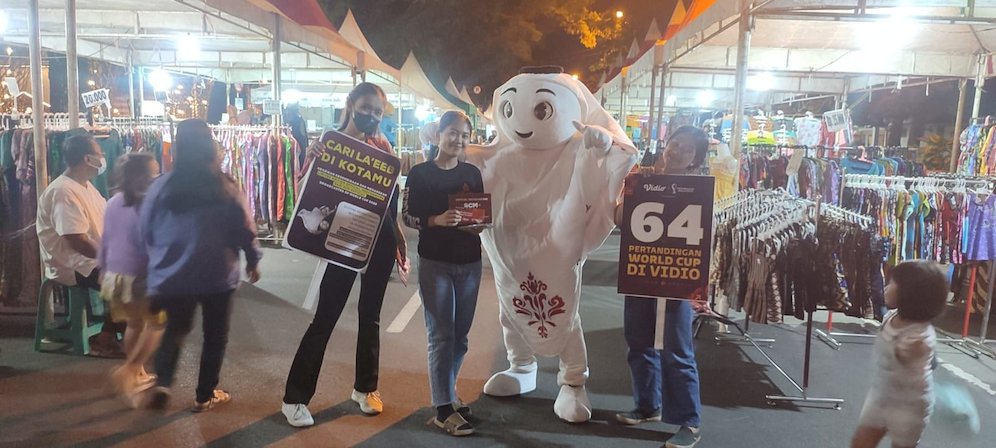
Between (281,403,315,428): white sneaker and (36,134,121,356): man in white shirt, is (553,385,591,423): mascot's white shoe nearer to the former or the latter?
(281,403,315,428): white sneaker

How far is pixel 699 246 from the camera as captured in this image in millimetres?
2848

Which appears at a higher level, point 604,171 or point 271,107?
point 271,107

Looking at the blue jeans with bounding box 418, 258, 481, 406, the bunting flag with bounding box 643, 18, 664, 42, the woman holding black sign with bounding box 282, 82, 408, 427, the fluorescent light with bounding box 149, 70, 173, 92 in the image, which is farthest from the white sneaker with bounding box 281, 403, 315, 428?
the fluorescent light with bounding box 149, 70, 173, 92

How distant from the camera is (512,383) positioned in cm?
349

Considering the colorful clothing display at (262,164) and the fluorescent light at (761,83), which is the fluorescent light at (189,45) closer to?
→ the colorful clothing display at (262,164)

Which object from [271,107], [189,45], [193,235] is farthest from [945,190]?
[189,45]

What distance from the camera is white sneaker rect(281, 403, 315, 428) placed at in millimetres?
3031

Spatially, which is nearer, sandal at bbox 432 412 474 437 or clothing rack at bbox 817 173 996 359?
sandal at bbox 432 412 474 437

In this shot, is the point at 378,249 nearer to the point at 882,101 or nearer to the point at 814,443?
the point at 814,443

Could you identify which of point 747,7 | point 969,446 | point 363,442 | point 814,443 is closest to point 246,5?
point 747,7

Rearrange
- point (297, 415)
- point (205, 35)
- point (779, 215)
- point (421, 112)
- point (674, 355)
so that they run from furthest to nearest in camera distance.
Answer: point (421, 112) → point (205, 35) → point (779, 215) → point (297, 415) → point (674, 355)

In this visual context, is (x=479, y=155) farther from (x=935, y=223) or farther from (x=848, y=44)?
(x=848, y=44)

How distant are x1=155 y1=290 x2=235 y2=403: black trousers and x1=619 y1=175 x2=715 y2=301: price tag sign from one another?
177cm

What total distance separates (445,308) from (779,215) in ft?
7.24
